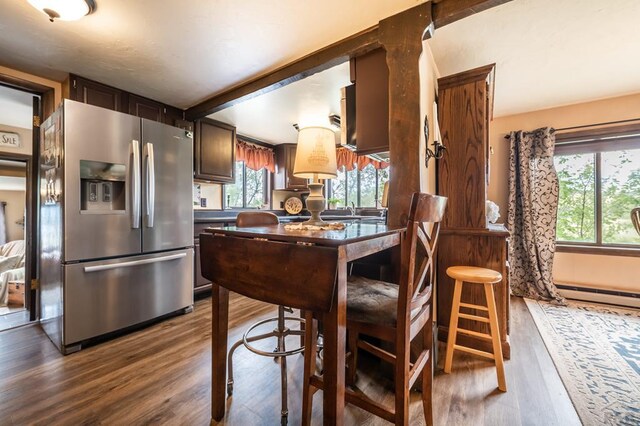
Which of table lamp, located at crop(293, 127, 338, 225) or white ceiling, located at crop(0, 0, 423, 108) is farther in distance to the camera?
white ceiling, located at crop(0, 0, 423, 108)

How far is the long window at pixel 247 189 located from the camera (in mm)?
4398

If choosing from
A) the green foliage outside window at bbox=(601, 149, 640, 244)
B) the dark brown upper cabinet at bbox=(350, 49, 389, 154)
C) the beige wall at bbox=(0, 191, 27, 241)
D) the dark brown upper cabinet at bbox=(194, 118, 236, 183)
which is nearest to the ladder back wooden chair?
the dark brown upper cabinet at bbox=(350, 49, 389, 154)

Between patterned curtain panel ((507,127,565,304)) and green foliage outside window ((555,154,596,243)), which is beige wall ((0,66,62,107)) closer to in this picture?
patterned curtain panel ((507,127,565,304))

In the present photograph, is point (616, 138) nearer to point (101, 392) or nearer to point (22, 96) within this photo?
point (101, 392)

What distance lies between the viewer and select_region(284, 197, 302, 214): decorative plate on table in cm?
508

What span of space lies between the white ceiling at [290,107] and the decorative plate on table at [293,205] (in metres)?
1.29

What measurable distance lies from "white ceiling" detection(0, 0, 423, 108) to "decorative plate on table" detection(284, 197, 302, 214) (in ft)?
9.15

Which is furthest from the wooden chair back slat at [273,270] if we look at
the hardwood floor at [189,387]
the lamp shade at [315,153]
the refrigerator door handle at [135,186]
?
the refrigerator door handle at [135,186]

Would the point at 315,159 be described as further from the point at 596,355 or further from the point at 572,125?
the point at 572,125

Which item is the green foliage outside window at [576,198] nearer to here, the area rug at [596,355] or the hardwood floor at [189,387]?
the area rug at [596,355]

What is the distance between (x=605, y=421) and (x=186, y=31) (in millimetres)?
3244

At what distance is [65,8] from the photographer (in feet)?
5.11

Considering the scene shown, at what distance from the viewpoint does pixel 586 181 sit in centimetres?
319

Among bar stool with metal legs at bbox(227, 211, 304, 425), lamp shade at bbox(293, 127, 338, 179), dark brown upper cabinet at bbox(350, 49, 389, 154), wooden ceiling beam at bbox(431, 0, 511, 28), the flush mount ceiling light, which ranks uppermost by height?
the flush mount ceiling light
